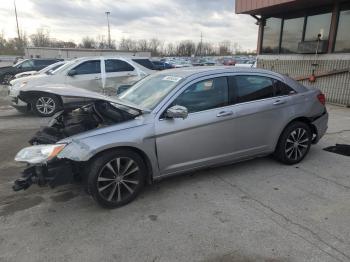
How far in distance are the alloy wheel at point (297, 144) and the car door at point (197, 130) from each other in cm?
118

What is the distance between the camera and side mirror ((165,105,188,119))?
348 centimetres

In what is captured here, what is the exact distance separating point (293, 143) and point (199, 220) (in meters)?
2.28

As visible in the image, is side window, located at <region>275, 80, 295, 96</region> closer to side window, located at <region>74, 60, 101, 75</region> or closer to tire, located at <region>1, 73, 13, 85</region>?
side window, located at <region>74, 60, 101, 75</region>

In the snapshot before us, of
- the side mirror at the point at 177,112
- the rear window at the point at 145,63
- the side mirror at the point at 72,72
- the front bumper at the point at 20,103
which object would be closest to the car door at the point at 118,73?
the rear window at the point at 145,63

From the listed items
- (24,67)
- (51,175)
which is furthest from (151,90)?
(24,67)

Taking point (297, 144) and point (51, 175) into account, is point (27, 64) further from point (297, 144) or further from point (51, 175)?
point (297, 144)

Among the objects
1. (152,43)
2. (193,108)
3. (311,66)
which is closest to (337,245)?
(193,108)

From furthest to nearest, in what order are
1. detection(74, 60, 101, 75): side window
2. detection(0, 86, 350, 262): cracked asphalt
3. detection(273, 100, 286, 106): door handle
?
detection(74, 60, 101, 75): side window < detection(273, 100, 286, 106): door handle < detection(0, 86, 350, 262): cracked asphalt

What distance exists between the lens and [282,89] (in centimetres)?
453

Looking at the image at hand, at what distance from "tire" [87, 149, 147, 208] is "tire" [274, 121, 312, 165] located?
226cm

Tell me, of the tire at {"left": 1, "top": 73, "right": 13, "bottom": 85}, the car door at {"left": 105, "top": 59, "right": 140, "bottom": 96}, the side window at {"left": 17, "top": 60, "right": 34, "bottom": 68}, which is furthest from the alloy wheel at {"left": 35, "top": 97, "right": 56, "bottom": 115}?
the tire at {"left": 1, "top": 73, "right": 13, "bottom": 85}

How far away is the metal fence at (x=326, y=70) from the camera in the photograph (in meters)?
10.3

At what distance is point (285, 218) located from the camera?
10.6 ft

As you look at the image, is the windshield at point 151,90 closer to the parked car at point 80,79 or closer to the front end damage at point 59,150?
the front end damage at point 59,150
